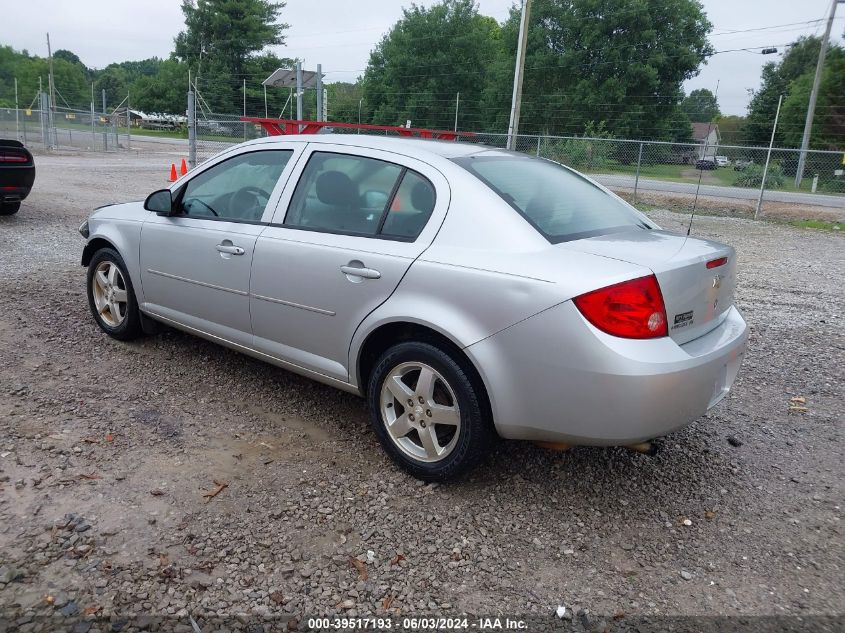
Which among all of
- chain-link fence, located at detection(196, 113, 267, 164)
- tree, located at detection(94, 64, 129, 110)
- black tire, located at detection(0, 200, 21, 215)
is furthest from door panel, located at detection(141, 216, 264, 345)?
tree, located at detection(94, 64, 129, 110)

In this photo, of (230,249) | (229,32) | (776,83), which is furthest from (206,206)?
(229,32)

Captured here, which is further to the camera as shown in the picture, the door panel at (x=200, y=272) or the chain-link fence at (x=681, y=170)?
the chain-link fence at (x=681, y=170)

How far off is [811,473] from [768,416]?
730 mm

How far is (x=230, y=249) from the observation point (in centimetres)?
397

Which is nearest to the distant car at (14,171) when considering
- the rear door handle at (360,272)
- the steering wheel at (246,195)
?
the steering wheel at (246,195)

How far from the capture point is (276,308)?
149 inches

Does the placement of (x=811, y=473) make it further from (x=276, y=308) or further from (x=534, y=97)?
(x=534, y=97)

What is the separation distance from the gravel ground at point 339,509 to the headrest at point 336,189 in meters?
1.28

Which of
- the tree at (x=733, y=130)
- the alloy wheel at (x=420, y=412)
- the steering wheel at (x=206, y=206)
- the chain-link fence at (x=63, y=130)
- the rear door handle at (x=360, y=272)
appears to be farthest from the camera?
the tree at (x=733, y=130)

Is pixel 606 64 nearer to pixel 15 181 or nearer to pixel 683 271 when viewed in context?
pixel 15 181

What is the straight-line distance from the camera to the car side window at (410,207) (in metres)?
3.34

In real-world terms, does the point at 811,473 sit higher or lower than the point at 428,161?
lower

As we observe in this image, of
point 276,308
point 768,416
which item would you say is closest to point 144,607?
point 276,308

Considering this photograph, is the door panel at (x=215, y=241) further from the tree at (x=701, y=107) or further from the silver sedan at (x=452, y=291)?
the tree at (x=701, y=107)
